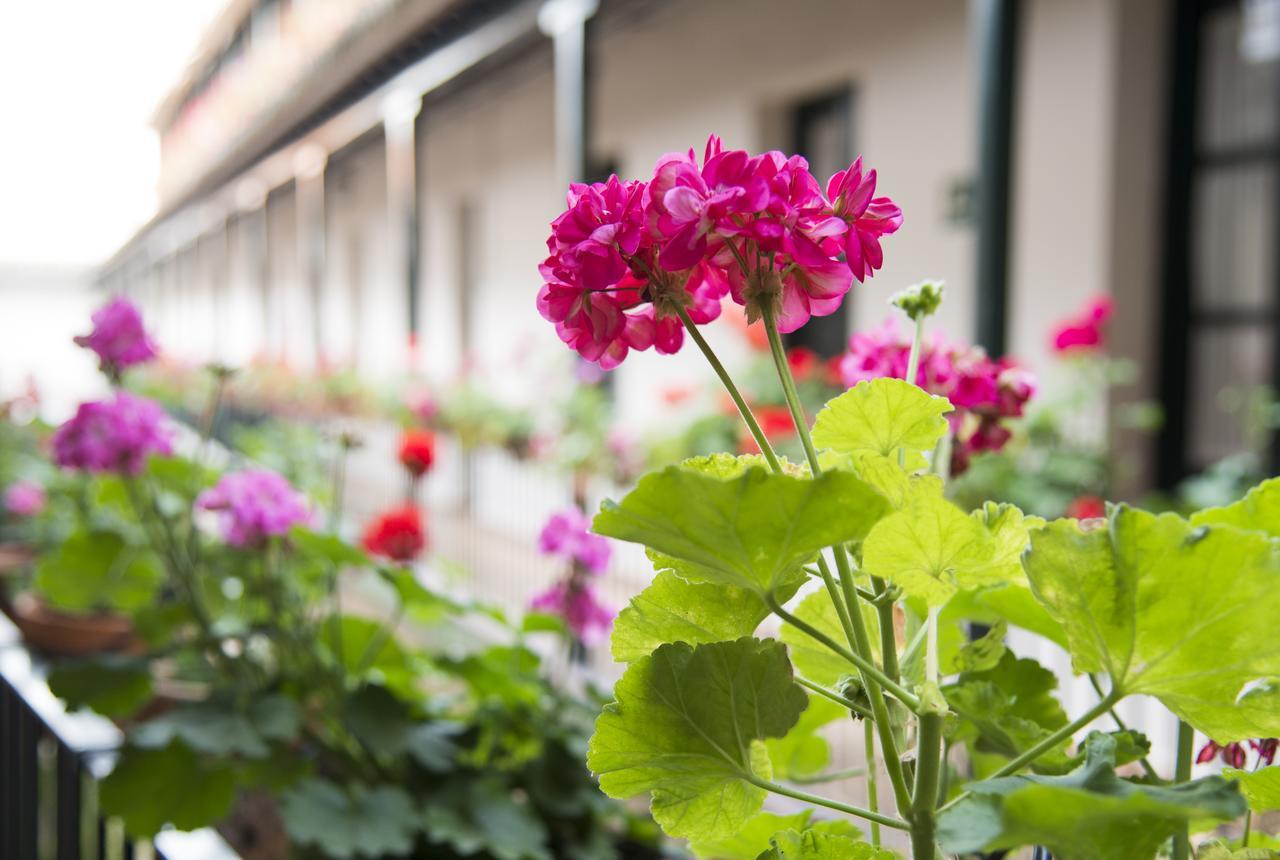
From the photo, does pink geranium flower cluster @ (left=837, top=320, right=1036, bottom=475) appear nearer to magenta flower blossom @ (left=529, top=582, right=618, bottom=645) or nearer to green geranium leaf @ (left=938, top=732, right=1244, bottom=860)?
green geranium leaf @ (left=938, top=732, right=1244, bottom=860)

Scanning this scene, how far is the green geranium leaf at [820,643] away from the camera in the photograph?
605 millimetres

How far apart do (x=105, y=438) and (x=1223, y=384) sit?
3868 millimetres

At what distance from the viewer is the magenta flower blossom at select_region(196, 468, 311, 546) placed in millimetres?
1645

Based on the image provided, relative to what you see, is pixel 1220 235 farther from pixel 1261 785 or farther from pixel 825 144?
pixel 1261 785

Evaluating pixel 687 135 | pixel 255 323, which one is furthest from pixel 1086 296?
pixel 255 323

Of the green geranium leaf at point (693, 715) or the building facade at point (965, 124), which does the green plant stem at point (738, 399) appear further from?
the building facade at point (965, 124)

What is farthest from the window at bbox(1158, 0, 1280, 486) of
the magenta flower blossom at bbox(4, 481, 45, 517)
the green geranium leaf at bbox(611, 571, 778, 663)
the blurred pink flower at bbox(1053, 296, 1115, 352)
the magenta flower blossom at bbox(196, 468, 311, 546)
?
the green geranium leaf at bbox(611, 571, 778, 663)

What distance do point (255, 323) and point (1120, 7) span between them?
16526 millimetres

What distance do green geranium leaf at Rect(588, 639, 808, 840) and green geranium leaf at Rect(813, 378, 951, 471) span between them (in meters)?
0.10

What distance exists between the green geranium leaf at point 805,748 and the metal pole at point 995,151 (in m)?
1.34

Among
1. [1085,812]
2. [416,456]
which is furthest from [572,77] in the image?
[1085,812]

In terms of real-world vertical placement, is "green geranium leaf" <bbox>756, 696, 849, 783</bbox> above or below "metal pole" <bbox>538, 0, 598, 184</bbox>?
below

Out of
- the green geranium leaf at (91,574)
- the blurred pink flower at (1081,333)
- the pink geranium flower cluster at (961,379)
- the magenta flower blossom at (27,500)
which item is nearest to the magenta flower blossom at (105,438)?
the green geranium leaf at (91,574)

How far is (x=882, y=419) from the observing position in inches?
21.1
